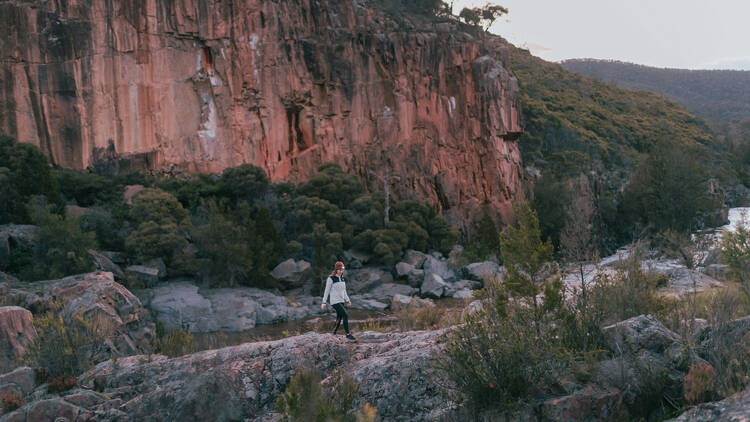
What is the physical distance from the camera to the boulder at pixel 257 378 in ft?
29.4

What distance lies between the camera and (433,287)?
34.8m

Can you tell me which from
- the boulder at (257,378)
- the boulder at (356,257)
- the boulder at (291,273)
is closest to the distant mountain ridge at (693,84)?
the boulder at (356,257)

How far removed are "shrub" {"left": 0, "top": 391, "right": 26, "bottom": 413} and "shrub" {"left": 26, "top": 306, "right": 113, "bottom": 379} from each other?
3.75 ft

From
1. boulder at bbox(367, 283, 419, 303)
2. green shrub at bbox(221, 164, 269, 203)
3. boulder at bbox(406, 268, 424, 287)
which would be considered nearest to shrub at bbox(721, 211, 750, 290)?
boulder at bbox(367, 283, 419, 303)

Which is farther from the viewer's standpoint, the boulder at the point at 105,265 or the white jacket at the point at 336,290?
the boulder at the point at 105,265

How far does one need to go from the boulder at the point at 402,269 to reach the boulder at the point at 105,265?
17.0 meters

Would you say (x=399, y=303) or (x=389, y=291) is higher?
(x=399, y=303)

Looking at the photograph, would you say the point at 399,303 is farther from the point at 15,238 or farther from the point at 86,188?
the point at 86,188

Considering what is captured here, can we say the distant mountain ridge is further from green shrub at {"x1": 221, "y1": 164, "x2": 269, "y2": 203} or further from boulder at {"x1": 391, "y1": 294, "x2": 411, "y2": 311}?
boulder at {"x1": 391, "y1": 294, "x2": 411, "y2": 311}

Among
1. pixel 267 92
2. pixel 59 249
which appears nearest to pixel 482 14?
pixel 267 92

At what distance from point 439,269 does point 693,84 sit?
90.9 metres

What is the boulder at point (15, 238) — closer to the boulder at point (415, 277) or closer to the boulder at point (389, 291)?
the boulder at point (389, 291)

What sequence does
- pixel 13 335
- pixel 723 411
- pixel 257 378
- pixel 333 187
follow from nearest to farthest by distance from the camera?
pixel 723 411 < pixel 257 378 < pixel 13 335 < pixel 333 187

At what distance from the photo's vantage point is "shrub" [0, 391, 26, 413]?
9.57 metres
